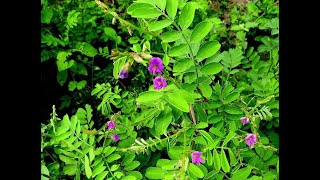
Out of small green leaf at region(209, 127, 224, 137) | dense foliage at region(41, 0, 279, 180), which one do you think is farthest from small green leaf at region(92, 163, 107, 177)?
small green leaf at region(209, 127, 224, 137)

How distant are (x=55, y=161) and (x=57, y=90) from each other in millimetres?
746

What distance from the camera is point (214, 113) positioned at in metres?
1.54

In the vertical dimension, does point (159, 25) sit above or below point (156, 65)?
above

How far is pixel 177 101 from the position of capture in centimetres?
114

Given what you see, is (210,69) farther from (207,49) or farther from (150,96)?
(150,96)

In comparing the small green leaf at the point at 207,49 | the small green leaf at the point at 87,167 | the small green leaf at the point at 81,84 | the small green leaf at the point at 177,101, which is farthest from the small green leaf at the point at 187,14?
the small green leaf at the point at 81,84

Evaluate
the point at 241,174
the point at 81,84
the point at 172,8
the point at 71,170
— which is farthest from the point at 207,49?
the point at 81,84

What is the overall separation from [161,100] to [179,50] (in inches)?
6.6

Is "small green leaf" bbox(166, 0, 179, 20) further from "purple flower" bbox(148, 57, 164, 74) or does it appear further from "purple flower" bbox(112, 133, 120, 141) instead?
"purple flower" bbox(112, 133, 120, 141)

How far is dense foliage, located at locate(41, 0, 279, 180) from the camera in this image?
4.07 feet
